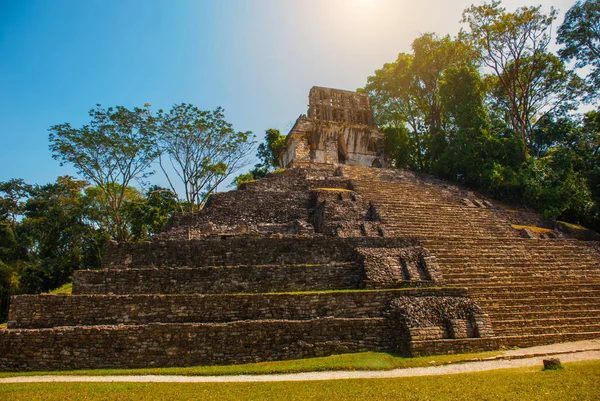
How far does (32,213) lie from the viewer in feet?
87.2

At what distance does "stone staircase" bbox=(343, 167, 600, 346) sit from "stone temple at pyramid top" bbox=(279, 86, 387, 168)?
27.0ft

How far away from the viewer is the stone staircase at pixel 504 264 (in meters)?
10.0

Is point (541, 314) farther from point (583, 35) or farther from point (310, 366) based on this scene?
point (583, 35)

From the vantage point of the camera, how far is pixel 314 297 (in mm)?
9469

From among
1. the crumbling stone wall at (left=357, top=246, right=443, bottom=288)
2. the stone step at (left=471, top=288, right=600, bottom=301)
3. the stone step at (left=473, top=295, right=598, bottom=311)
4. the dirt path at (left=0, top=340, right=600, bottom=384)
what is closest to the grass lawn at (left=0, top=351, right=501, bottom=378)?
the dirt path at (left=0, top=340, right=600, bottom=384)

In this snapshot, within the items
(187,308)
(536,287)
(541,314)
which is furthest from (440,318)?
(187,308)

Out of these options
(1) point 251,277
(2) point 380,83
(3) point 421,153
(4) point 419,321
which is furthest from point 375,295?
(2) point 380,83

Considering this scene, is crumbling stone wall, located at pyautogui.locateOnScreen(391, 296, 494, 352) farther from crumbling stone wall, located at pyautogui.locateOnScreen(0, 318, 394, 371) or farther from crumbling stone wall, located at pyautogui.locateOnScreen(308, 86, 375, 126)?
crumbling stone wall, located at pyautogui.locateOnScreen(308, 86, 375, 126)

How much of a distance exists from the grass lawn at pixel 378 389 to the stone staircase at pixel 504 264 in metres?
2.88

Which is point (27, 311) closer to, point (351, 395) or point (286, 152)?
point (351, 395)

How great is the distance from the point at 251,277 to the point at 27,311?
5.35 metres

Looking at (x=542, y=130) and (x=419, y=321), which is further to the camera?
(x=542, y=130)

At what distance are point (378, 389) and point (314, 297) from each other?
3.42 m

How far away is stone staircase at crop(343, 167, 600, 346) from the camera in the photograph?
32.9ft
